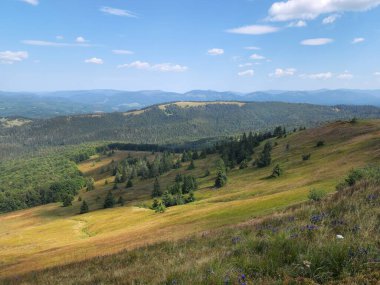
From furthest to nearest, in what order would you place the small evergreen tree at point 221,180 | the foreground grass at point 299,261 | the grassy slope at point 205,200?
the small evergreen tree at point 221,180 < the grassy slope at point 205,200 < the foreground grass at point 299,261

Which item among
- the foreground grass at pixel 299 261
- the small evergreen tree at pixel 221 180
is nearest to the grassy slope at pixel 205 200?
the small evergreen tree at pixel 221 180

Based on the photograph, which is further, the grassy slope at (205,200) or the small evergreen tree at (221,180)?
the small evergreen tree at (221,180)

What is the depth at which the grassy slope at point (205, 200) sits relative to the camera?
56.2m

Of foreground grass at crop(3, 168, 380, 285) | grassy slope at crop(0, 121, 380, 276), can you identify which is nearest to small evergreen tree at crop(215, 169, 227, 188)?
grassy slope at crop(0, 121, 380, 276)

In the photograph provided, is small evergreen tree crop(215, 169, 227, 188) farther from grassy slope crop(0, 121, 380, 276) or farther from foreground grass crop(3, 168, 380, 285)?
foreground grass crop(3, 168, 380, 285)

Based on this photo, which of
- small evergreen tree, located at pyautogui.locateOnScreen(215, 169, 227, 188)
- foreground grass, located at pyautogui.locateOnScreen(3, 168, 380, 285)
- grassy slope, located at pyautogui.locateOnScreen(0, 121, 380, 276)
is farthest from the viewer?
small evergreen tree, located at pyautogui.locateOnScreen(215, 169, 227, 188)

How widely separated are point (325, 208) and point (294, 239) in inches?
231

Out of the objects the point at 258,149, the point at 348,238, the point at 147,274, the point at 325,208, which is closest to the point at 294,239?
the point at 348,238

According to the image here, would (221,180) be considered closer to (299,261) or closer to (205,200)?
(205,200)

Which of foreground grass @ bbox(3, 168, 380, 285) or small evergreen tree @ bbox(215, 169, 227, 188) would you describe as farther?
small evergreen tree @ bbox(215, 169, 227, 188)

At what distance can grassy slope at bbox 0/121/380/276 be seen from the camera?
56156 millimetres

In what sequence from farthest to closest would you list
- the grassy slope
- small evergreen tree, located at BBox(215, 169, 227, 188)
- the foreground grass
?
1. small evergreen tree, located at BBox(215, 169, 227, 188)
2. the grassy slope
3. the foreground grass

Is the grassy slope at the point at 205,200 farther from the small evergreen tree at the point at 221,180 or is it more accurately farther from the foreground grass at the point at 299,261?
the foreground grass at the point at 299,261

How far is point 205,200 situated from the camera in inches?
3492
